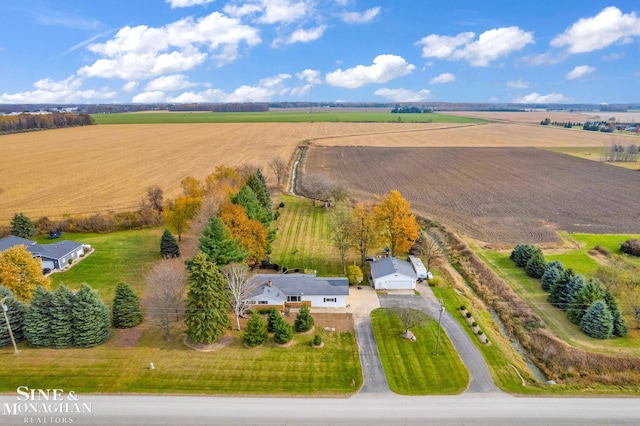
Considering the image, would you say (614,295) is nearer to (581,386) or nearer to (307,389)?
(581,386)

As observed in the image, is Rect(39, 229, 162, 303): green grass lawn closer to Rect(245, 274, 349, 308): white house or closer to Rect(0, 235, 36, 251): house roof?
Rect(0, 235, 36, 251): house roof

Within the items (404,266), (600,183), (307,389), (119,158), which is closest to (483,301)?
(404,266)

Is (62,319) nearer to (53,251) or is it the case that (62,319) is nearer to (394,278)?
(53,251)

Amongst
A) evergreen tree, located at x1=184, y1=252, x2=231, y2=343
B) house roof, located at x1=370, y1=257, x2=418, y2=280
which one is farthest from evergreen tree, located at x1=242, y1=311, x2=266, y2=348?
house roof, located at x1=370, y1=257, x2=418, y2=280

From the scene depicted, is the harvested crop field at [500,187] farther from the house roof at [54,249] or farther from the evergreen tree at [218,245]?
the house roof at [54,249]

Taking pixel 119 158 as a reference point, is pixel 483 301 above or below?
below

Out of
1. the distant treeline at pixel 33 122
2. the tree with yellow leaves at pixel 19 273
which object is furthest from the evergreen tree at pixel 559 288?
the distant treeline at pixel 33 122
